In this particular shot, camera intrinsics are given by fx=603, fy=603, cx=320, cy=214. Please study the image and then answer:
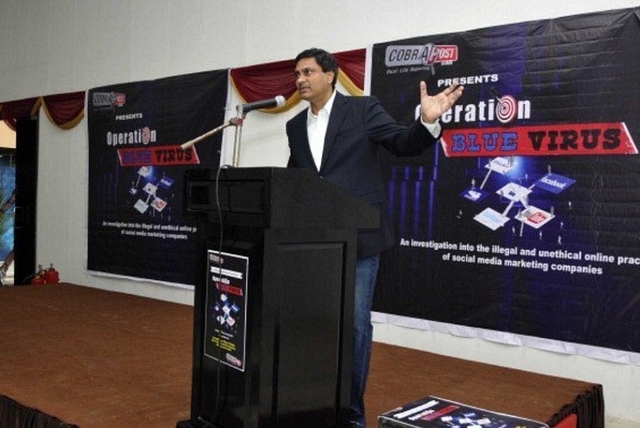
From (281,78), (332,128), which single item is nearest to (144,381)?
(332,128)

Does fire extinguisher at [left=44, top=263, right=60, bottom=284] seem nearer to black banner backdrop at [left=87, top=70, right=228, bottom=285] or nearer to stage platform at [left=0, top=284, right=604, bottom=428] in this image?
black banner backdrop at [left=87, top=70, right=228, bottom=285]

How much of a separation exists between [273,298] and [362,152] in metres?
0.63

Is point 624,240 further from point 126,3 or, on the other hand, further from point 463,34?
point 126,3

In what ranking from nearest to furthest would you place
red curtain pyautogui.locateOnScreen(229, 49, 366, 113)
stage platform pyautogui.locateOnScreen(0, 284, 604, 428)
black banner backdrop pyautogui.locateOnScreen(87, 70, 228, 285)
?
1. stage platform pyautogui.locateOnScreen(0, 284, 604, 428)
2. red curtain pyautogui.locateOnScreen(229, 49, 366, 113)
3. black banner backdrop pyautogui.locateOnScreen(87, 70, 228, 285)

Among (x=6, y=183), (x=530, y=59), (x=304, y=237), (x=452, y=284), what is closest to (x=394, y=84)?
(x=530, y=59)

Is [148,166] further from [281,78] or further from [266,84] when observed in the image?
[281,78]

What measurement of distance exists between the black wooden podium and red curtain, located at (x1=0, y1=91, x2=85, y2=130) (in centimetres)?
478

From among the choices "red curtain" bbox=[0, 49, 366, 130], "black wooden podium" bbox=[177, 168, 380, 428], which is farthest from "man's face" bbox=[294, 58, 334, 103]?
"red curtain" bbox=[0, 49, 366, 130]

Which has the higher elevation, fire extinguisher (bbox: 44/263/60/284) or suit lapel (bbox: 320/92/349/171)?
suit lapel (bbox: 320/92/349/171)

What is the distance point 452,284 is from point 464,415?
181 cm

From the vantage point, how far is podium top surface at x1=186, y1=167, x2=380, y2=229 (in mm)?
1494

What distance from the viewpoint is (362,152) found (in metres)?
1.92

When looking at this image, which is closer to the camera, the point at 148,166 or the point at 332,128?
the point at 332,128

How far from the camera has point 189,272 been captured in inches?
194
